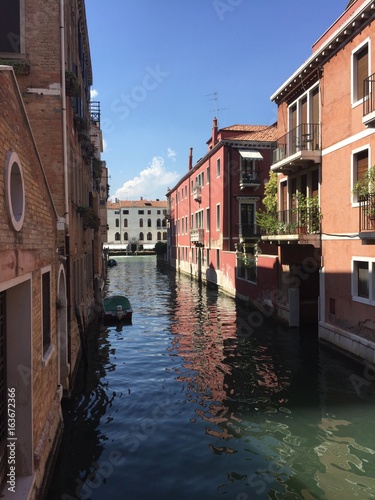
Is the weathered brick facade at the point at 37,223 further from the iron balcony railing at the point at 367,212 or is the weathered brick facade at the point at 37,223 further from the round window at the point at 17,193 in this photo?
the iron balcony railing at the point at 367,212

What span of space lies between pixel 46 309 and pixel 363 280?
8.48 metres

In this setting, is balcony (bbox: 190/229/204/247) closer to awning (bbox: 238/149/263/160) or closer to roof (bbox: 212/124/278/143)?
roof (bbox: 212/124/278/143)

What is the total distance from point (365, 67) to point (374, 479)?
9.79 meters

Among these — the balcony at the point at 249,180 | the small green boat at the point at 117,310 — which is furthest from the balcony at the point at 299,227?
the balcony at the point at 249,180

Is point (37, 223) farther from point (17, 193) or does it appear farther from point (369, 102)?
point (369, 102)

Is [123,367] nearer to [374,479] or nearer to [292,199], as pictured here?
[374,479]

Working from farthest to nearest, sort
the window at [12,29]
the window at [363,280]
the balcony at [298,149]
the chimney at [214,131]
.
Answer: the chimney at [214,131]
the balcony at [298,149]
the window at [363,280]
the window at [12,29]

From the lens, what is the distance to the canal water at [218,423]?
5.79m

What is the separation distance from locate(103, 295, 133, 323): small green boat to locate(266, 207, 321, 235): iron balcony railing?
6.85m

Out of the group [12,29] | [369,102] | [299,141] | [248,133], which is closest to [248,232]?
[248,133]

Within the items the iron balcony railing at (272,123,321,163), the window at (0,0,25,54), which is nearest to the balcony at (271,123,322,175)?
the iron balcony railing at (272,123,321,163)

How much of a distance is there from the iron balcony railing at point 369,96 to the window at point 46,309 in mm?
8305

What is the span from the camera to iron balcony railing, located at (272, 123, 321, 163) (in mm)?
13430

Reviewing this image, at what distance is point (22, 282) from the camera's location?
16.1ft
